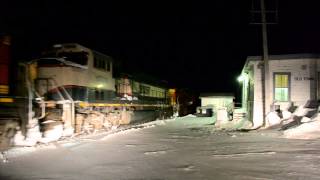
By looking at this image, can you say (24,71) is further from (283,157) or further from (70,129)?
(283,157)

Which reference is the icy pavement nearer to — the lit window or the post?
the post

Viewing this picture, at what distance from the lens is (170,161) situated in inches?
463

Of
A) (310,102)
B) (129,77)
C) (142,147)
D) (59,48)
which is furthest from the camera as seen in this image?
(129,77)

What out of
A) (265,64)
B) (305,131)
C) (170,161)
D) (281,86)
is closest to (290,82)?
(281,86)

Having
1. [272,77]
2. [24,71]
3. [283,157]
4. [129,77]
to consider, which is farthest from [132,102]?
[283,157]

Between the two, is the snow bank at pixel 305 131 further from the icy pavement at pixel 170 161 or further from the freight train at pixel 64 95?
the freight train at pixel 64 95

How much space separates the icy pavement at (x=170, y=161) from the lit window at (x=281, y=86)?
29.4 ft

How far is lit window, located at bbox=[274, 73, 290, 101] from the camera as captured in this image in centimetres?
2483

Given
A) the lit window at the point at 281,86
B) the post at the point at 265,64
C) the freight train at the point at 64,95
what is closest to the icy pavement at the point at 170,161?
the freight train at the point at 64,95

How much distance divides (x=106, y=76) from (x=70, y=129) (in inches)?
239

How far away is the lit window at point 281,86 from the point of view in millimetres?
24828

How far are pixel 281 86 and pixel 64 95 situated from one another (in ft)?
40.1

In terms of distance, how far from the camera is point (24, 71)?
53.4 ft

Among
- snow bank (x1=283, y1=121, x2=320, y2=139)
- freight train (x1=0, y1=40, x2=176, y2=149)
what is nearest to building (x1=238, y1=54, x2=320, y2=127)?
snow bank (x1=283, y1=121, x2=320, y2=139)
